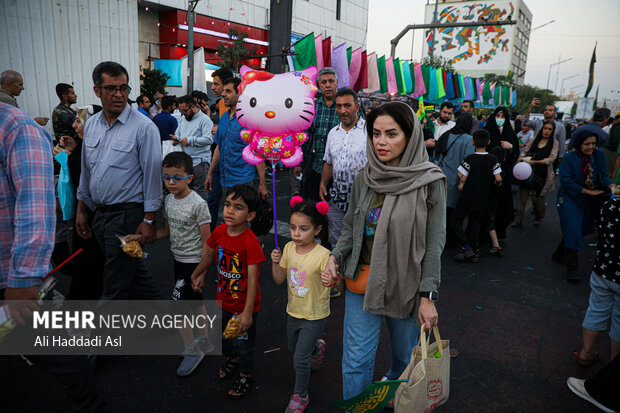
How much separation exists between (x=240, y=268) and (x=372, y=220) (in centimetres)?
99

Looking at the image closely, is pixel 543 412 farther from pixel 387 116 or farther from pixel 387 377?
pixel 387 116

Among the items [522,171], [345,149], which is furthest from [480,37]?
[345,149]

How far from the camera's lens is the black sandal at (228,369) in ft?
9.08

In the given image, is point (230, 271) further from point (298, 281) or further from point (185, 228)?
point (185, 228)

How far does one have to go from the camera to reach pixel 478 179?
5.27 meters

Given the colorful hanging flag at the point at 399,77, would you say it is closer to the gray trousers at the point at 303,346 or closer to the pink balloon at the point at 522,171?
the pink balloon at the point at 522,171

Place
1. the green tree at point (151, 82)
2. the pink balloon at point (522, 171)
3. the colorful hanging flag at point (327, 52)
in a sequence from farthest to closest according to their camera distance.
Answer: the green tree at point (151, 82) < the colorful hanging flag at point (327, 52) < the pink balloon at point (522, 171)

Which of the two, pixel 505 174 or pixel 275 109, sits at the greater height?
pixel 275 109

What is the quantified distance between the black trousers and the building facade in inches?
3276

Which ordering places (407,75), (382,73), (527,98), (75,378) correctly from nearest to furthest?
(75,378)
(382,73)
(407,75)
(527,98)

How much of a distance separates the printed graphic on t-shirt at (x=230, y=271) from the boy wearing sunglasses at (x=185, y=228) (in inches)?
14.1

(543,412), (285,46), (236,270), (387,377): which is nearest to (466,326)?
(543,412)

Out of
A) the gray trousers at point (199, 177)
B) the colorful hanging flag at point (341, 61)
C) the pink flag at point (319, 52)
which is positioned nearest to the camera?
the gray trousers at point (199, 177)

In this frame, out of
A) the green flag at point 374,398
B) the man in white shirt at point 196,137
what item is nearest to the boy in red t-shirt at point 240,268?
the green flag at point 374,398
